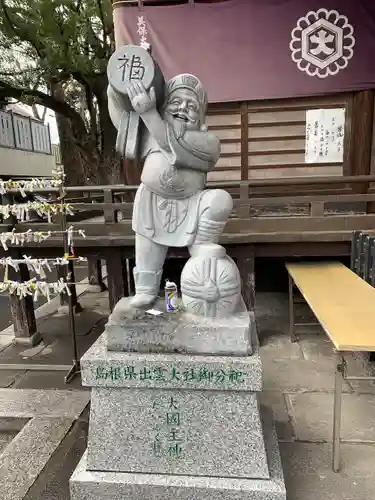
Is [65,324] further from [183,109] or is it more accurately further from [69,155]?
[69,155]

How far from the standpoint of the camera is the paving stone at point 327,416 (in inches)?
125

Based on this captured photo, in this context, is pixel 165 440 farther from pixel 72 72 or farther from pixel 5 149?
pixel 5 149

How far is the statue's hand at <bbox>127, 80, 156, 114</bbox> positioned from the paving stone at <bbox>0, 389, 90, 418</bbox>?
270 centimetres

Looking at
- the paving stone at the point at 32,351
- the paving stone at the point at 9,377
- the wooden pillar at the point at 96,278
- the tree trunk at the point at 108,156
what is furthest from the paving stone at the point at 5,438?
the tree trunk at the point at 108,156

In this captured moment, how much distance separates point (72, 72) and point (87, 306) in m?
5.58

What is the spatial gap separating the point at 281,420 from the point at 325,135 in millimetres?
4427

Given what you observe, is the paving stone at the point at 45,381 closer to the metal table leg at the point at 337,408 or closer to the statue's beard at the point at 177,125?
the metal table leg at the point at 337,408

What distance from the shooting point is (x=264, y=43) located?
568 centimetres

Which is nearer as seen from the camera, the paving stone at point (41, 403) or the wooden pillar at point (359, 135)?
the paving stone at point (41, 403)

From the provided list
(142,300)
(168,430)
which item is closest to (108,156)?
(142,300)

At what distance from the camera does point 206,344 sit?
2.27m

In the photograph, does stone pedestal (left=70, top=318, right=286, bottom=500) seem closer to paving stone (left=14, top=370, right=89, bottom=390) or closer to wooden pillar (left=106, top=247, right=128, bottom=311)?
paving stone (left=14, top=370, right=89, bottom=390)

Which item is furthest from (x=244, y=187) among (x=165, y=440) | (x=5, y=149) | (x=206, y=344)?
(x=5, y=149)

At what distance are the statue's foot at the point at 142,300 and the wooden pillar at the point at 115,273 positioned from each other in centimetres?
261
